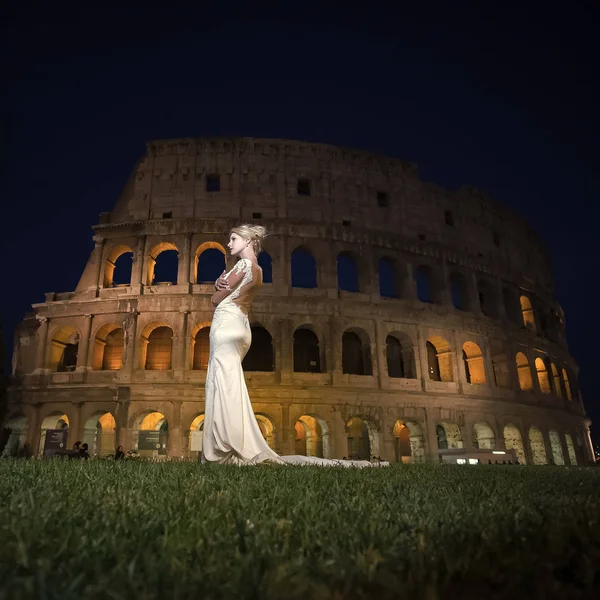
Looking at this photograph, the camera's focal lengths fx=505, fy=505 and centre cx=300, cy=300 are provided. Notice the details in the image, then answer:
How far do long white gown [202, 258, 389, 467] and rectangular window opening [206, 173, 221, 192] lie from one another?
18498 mm

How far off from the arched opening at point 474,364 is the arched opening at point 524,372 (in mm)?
3428

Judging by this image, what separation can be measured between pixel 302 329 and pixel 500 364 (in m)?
11.6

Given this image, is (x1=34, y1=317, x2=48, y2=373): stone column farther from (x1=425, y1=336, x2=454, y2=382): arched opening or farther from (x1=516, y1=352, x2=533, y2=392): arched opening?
(x1=516, y1=352, x2=533, y2=392): arched opening

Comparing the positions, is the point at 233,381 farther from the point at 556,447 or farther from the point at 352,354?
the point at 556,447

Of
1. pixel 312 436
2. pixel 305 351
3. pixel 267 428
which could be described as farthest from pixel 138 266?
pixel 312 436

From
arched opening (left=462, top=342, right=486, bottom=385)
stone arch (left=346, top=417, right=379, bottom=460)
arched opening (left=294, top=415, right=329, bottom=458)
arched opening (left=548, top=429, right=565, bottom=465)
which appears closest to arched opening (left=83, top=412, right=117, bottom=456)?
arched opening (left=294, top=415, right=329, bottom=458)

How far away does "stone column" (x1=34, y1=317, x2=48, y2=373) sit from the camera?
23.3 m

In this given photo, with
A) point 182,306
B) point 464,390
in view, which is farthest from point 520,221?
point 182,306

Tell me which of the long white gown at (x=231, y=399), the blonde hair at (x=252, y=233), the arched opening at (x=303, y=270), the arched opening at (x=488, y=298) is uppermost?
the arched opening at (x=303, y=270)

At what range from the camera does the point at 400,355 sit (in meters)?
26.2

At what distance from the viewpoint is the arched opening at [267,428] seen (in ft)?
71.4

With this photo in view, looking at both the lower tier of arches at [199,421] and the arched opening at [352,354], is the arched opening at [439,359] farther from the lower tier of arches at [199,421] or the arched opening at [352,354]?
the arched opening at [352,354]

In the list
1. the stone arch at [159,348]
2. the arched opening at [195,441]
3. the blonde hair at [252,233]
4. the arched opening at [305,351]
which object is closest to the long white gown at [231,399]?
the blonde hair at [252,233]

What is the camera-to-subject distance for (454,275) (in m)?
28.3
